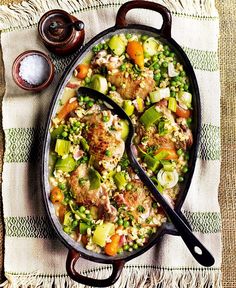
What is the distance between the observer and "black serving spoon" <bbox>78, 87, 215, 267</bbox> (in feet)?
11.5

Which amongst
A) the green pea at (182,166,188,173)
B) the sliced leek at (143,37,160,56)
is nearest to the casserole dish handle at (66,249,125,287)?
the green pea at (182,166,188,173)

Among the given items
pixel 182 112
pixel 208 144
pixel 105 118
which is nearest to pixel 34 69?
pixel 105 118

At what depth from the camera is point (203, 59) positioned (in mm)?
4031

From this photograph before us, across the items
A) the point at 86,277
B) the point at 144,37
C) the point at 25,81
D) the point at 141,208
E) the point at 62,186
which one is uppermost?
the point at 144,37

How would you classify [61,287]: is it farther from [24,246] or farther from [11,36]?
[11,36]

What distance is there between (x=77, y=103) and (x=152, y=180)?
0.74 metres

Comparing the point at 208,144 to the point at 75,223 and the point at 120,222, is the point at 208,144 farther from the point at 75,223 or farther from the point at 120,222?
the point at 75,223

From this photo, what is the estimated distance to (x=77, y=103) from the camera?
383cm

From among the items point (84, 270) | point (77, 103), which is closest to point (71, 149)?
point (77, 103)

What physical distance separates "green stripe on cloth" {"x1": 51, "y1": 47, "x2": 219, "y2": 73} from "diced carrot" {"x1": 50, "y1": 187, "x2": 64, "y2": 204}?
0.88m

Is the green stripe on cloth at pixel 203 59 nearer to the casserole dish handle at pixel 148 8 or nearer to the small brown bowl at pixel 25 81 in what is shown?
the casserole dish handle at pixel 148 8

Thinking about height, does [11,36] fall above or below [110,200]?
above

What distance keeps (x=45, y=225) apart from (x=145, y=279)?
813 mm

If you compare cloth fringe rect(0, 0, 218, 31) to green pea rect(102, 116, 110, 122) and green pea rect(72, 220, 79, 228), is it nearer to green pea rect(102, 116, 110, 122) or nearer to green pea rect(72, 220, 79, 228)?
green pea rect(102, 116, 110, 122)
